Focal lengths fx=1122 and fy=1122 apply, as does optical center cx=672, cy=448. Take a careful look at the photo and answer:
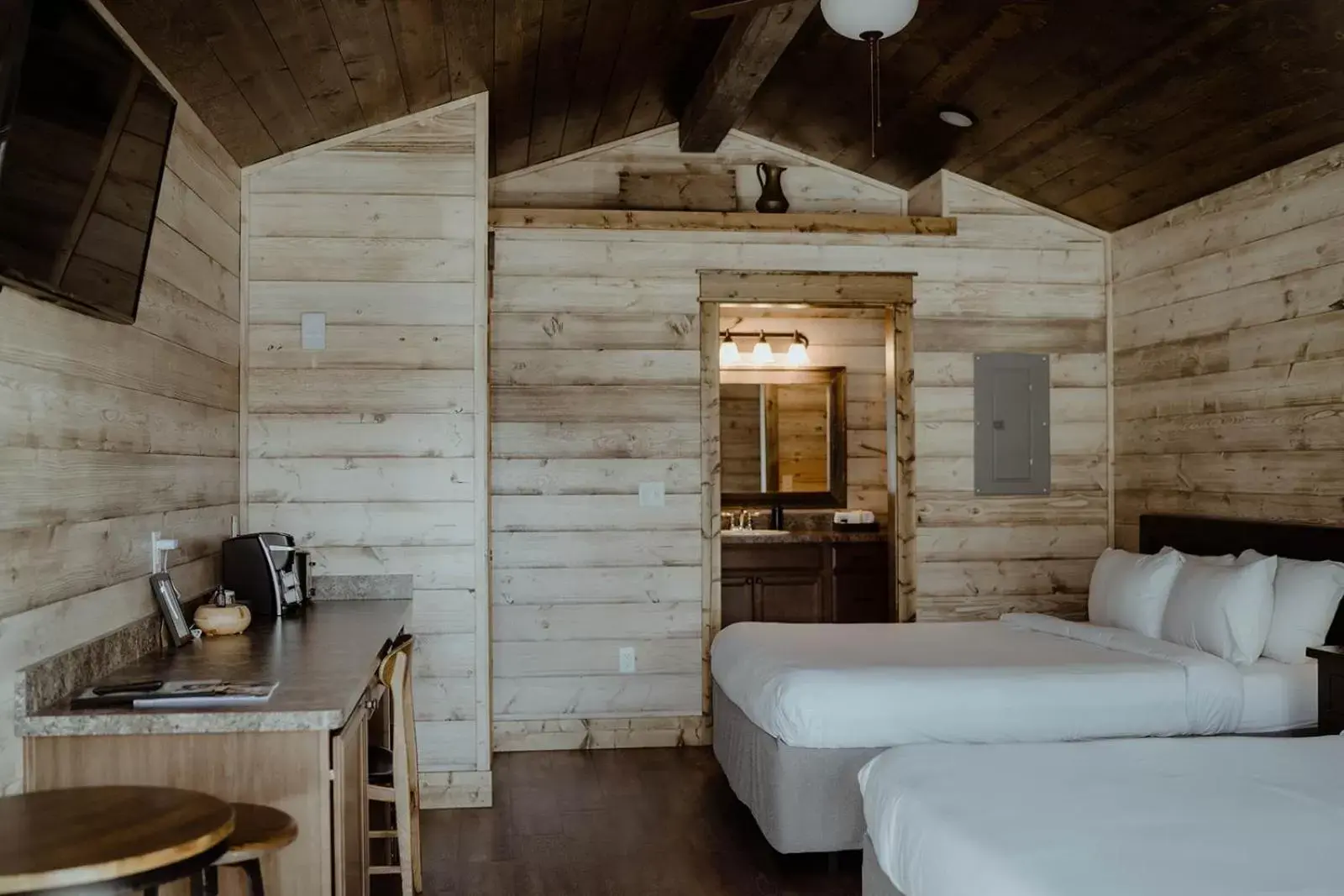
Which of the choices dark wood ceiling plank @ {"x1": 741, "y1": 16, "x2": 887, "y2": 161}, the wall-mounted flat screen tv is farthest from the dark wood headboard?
the wall-mounted flat screen tv

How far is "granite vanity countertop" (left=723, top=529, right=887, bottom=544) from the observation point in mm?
6562

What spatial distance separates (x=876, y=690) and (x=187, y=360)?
2.51 m

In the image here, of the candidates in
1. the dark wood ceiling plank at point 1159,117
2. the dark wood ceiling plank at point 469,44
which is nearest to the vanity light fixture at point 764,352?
the dark wood ceiling plank at point 1159,117

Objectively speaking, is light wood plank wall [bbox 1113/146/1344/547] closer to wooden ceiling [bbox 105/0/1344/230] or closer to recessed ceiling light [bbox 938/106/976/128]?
wooden ceiling [bbox 105/0/1344/230]

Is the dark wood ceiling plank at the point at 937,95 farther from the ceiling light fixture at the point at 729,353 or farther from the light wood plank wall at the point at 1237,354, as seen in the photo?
the ceiling light fixture at the point at 729,353

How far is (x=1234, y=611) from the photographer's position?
13.3 ft

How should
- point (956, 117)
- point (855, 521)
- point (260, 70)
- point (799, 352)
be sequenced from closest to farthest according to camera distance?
point (260, 70)
point (956, 117)
point (855, 521)
point (799, 352)

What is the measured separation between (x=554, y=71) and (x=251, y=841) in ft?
11.2

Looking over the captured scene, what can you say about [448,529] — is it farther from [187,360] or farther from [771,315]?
[771,315]

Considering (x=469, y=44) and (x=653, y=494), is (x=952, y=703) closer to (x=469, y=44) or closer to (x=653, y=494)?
(x=653, y=494)

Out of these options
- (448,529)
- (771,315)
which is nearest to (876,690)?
(448,529)

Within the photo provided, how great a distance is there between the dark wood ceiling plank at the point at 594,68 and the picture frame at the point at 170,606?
8.10 ft

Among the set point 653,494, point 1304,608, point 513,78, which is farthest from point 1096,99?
point 653,494

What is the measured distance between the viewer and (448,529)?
4.59 m
